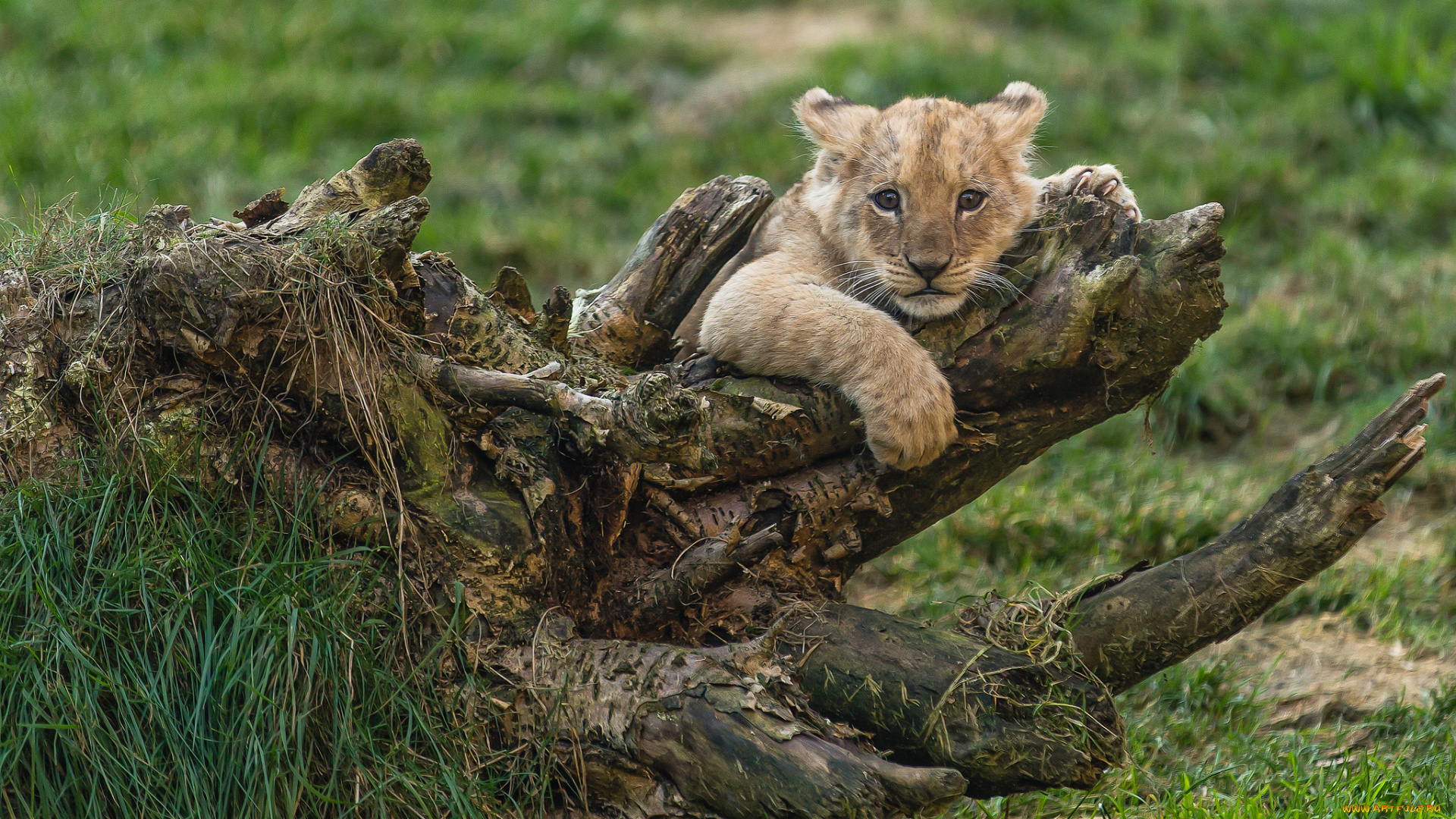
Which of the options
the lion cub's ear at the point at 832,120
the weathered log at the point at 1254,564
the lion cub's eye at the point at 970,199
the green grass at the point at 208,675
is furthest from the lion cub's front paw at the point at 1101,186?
the green grass at the point at 208,675

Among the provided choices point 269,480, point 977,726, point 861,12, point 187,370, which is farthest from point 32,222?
point 861,12

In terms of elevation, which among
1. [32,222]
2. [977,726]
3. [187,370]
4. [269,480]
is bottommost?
[977,726]

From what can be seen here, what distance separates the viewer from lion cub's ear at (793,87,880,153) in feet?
16.0

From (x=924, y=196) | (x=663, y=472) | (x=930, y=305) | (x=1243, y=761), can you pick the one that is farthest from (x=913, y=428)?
(x=1243, y=761)

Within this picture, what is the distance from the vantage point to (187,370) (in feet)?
11.1

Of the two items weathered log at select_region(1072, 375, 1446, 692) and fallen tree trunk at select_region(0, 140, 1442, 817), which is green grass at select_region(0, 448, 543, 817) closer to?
fallen tree trunk at select_region(0, 140, 1442, 817)

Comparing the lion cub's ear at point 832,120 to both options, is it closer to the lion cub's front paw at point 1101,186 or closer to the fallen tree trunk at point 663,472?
the lion cub's front paw at point 1101,186

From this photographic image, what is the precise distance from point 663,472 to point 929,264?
3.97ft

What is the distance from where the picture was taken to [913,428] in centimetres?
373

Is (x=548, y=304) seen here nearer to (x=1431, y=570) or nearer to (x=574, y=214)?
(x=1431, y=570)

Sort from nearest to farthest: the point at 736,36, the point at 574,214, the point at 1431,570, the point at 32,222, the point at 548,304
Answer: the point at 32,222 → the point at 548,304 → the point at 1431,570 → the point at 574,214 → the point at 736,36

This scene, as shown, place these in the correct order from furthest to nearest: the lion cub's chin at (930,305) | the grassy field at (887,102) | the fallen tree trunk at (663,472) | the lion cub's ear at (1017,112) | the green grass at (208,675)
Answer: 1. the lion cub's ear at (1017,112)
2. the lion cub's chin at (930,305)
3. the fallen tree trunk at (663,472)
4. the grassy field at (887,102)
5. the green grass at (208,675)

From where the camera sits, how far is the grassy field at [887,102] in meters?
3.12

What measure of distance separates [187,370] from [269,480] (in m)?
0.40
